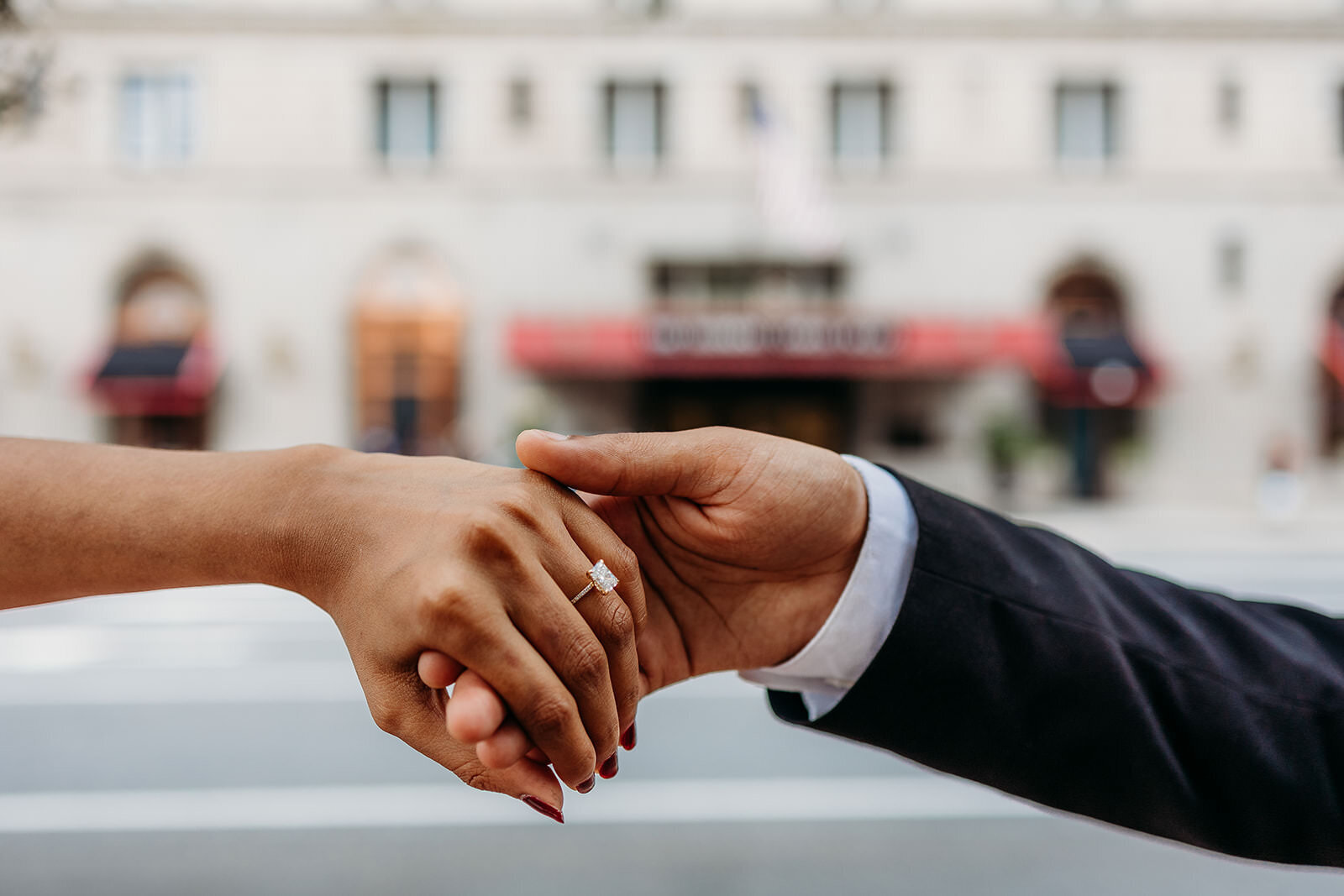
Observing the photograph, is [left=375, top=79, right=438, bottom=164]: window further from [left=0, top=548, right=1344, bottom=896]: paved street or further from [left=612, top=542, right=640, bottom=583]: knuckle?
[left=612, top=542, right=640, bottom=583]: knuckle

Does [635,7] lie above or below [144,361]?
above

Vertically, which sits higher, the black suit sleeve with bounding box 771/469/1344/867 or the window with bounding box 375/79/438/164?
the window with bounding box 375/79/438/164

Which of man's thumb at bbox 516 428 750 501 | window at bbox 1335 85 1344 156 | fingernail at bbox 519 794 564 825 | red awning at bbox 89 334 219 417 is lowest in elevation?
fingernail at bbox 519 794 564 825

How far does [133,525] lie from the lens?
5.46 feet

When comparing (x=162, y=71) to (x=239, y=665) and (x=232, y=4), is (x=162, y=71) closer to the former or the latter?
(x=232, y=4)

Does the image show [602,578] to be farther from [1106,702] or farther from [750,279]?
[750,279]

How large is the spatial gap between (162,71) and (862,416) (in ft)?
54.3

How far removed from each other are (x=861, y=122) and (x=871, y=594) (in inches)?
813

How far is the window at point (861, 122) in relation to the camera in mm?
20859

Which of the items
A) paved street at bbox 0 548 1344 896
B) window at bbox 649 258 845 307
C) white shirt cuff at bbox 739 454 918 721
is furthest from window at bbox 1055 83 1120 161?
white shirt cuff at bbox 739 454 918 721

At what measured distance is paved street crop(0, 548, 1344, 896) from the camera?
4.17 meters

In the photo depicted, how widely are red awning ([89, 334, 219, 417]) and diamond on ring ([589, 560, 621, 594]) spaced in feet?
66.3

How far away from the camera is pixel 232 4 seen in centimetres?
1992

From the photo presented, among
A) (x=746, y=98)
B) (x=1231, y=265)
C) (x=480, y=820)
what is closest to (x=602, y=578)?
(x=480, y=820)
